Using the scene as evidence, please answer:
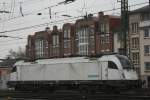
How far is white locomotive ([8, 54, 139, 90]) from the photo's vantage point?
34094 millimetres

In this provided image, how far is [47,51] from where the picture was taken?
99.2m

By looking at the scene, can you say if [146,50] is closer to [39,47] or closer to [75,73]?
[39,47]

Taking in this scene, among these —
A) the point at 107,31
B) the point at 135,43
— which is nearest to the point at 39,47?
the point at 107,31

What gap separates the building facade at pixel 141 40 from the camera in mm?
74625

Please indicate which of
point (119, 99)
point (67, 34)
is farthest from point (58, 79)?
point (67, 34)

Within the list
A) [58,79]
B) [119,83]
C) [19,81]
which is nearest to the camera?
[119,83]

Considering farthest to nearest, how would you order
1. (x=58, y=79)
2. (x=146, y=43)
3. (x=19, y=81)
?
(x=146, y=43)
(x=19, y=81)
(x=58, y=79)

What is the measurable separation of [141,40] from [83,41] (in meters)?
15.5

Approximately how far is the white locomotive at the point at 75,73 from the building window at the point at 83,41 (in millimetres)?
43465

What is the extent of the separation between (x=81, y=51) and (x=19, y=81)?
45414 millimetres

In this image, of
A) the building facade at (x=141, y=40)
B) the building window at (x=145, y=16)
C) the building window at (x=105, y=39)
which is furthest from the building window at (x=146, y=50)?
the building window at (x=105, y=39)

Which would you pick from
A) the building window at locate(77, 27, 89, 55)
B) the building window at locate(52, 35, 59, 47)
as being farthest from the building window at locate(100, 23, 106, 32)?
the building window at locate(52, 35, 59, 47)

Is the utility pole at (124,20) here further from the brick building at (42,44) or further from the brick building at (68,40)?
the brick building at (42,44)

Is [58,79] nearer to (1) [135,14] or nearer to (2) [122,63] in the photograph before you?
(2) [122,63]
